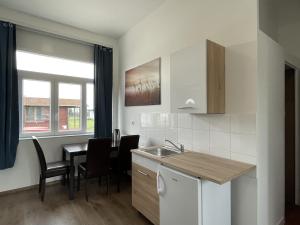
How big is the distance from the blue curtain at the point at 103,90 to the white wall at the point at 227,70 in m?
1.14

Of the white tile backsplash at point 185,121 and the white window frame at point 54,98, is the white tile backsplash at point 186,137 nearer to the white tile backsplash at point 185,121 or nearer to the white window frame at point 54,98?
the white tile backsplash at point 185,121

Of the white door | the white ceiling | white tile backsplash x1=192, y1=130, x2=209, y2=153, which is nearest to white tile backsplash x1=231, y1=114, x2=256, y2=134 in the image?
Answer: white tile backsplash x1=192, y1=130, x2=209, y2=153

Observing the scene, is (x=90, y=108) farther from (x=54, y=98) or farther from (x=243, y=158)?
(x=243, y=158)

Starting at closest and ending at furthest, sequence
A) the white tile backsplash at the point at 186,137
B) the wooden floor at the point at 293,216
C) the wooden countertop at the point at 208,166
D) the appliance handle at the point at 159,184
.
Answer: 1. the wooden countertop at the point at 208,166
2. the appliance handle at the point at 159,184
3. the wooden floor at the point at 293,216
4. the white tile backsplash at the point at 186,137

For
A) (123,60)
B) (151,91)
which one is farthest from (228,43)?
(123,60)

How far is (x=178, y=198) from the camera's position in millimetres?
1618

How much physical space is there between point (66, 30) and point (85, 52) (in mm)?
525

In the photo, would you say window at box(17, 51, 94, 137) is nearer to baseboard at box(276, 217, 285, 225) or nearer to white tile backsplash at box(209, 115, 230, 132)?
white tile backsplash at box(209, 115, 230, 132)

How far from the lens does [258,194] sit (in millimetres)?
1690

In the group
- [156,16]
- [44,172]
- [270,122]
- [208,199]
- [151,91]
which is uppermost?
[156,16]

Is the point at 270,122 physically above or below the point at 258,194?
above

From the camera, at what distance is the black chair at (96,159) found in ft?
8.99

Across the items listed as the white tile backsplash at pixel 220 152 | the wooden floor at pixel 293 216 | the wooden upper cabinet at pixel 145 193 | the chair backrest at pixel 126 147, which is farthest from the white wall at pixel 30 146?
the wooden floor at pixel 293 216

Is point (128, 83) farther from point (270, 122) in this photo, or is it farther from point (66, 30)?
point (270, 122)
